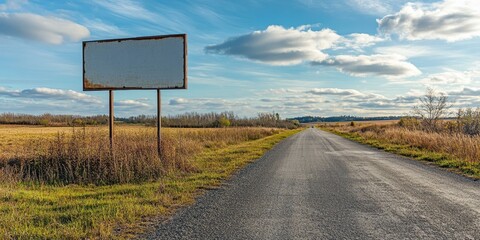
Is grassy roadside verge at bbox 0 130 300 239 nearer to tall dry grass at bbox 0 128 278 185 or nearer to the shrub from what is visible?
tall dry grass at bbox 0 128 278 185

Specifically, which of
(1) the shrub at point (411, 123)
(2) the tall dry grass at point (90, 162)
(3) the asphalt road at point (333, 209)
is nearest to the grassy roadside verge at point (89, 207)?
(3) the asphalt road at point (333, 209)

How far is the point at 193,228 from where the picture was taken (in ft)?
17.8

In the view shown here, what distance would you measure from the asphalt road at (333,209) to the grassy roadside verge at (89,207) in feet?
1.63

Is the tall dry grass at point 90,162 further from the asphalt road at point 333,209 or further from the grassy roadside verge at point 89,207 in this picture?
the asphalt road at point 333,209

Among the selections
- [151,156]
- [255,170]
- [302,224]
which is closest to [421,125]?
[255,170]

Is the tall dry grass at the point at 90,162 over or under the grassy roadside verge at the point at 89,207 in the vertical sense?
over

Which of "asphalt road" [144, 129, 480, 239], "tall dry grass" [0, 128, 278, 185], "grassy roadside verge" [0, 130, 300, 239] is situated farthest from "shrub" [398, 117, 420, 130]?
"grassy roadside verge" [0, 130, 300, 239]

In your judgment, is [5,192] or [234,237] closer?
[234,237]

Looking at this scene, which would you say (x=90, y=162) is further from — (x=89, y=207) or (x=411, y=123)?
(x=411, y=123)

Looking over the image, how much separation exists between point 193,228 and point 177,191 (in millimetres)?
2936

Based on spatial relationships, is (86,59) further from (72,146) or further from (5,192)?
(5,192)

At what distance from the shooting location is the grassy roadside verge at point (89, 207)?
5.17 m

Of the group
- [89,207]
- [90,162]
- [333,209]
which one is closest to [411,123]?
[90,162]

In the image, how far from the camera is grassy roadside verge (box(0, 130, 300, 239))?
5.17m
